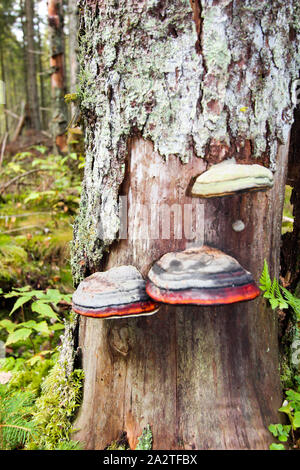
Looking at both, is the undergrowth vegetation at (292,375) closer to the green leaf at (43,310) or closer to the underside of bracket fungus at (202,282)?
the underside of bracket fungus at (202,282)

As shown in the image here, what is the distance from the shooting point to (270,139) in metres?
2.02

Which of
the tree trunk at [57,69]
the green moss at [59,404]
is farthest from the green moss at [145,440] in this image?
the tree trunk at [57,69]

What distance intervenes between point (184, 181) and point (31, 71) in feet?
75.2

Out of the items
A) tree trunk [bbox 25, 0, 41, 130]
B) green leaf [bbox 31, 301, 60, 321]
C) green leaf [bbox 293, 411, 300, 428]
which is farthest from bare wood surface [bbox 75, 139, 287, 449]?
tree trunk [bbox 25, 0, 41, 130]

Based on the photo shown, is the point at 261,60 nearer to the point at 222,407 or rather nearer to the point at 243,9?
the point at 243,9

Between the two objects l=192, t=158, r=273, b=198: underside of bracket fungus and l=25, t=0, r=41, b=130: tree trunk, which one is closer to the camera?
l=192, t=158, r=273, b=198: underside of bracket fungus

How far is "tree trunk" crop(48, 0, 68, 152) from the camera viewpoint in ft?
31.1

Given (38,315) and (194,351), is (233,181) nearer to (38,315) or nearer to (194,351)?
(194,351)

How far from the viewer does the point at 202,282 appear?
1577 mm

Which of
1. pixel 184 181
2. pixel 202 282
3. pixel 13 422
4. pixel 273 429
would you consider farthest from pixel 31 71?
pixel 273 429

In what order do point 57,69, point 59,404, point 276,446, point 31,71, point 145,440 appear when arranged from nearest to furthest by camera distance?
point 276,446
point 145,440
point 59,404
point 57,69
point 31,71

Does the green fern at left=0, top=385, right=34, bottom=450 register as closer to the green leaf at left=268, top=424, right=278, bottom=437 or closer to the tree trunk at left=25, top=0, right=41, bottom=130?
the green leaf at left=268, top=424, right=278, bottom=437
